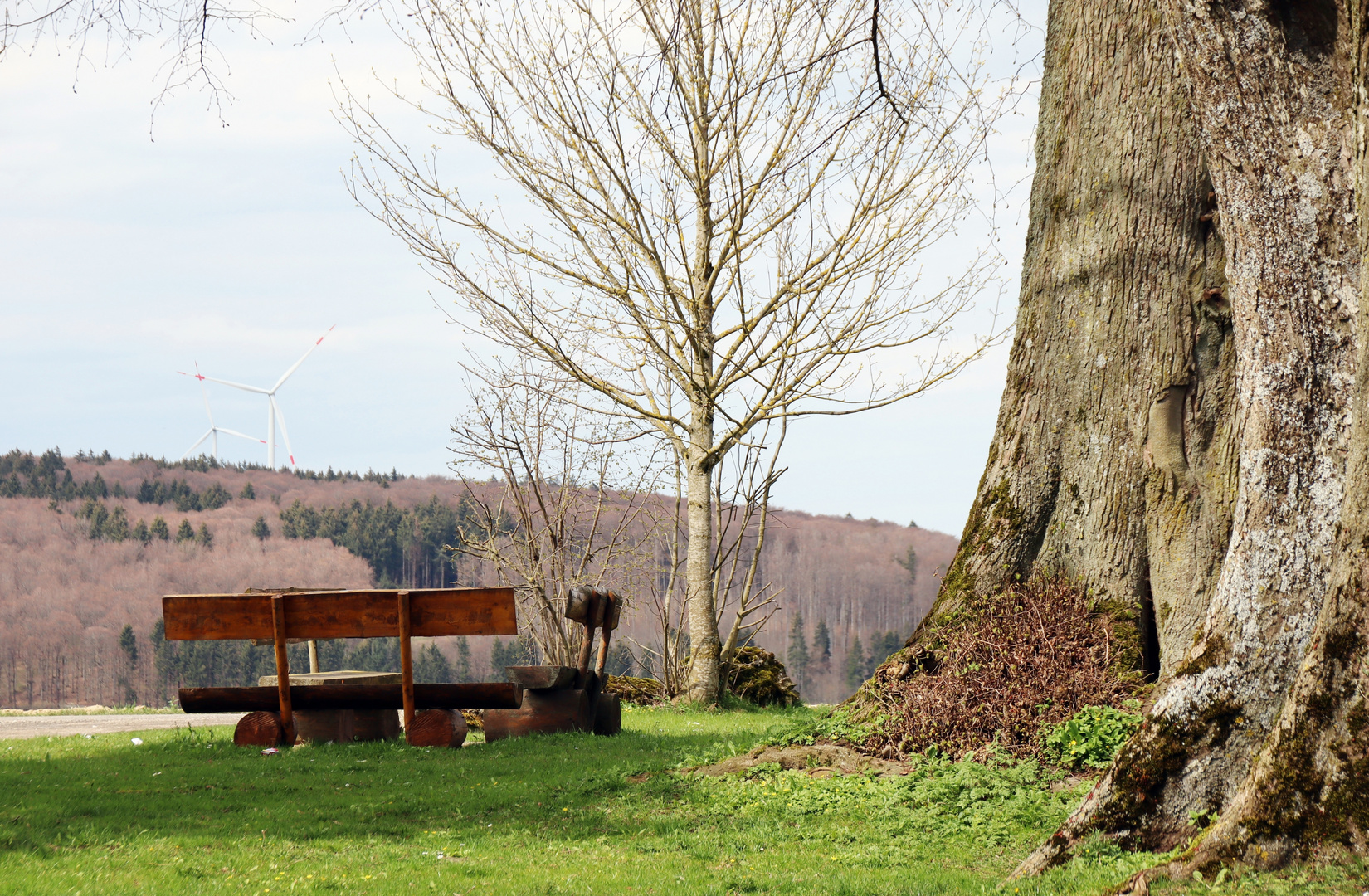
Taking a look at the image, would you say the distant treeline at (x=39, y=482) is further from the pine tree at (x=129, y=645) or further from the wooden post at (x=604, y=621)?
the wooden post at (x=604, y=621)

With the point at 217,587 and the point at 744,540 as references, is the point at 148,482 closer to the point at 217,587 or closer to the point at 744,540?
the point at 217,587

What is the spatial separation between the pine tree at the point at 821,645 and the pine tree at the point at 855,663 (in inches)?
114

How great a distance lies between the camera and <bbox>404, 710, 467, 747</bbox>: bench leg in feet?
31.4

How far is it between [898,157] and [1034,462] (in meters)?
9.91

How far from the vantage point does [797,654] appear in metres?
67.6

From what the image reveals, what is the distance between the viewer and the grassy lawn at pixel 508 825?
517 centimetres

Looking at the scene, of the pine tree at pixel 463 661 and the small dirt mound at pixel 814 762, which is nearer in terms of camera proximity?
the small dirt mound at pixel 814 762

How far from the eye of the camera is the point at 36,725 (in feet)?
45.0

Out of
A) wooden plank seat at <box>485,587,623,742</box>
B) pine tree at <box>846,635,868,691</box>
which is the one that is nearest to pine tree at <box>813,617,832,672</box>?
pine tree at <box>846,635,868,691</box>

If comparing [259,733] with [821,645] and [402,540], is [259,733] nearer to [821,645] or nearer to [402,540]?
[821,645]

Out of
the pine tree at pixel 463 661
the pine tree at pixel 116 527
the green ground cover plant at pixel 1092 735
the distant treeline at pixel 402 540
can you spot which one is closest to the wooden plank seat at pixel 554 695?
the green ground cover plant at pixel 1092 735

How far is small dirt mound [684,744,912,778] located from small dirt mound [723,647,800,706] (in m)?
9.61

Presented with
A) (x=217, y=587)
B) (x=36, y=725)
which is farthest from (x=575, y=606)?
(x=217, y=587)

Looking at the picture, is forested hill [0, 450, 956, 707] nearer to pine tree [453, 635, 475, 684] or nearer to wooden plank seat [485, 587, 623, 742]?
pine tree [453, 635, 475, 684]
